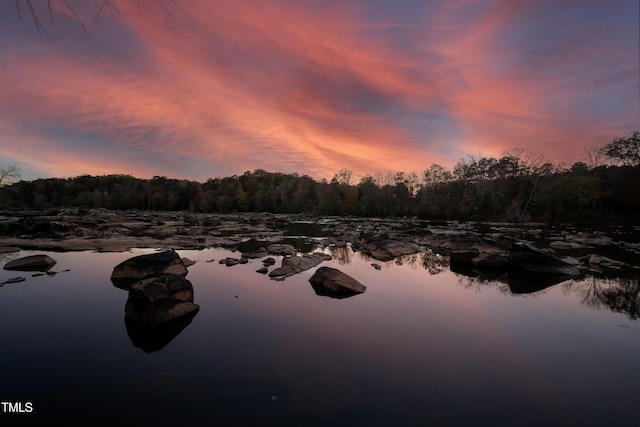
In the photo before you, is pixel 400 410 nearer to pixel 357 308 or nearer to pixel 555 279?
pixel 357 308

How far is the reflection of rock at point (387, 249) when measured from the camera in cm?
2167

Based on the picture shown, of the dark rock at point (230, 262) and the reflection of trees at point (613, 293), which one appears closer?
the reflection of trees at point (613, 293)

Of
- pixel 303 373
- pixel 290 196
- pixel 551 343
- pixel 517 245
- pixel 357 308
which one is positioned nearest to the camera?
pixel 303 373

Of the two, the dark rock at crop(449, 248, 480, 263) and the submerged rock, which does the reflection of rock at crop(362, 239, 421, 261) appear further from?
the submerged rock

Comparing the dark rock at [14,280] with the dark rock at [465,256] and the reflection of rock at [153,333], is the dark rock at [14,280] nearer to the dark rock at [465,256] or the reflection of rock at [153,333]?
the reflection of rock at [153,333]

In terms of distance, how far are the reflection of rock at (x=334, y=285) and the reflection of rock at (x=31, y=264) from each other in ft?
45.0

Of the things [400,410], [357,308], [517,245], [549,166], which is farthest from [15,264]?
[549,166]

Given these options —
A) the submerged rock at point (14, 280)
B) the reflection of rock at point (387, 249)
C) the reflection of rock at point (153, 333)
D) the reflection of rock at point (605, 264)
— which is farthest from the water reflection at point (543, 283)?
the submerged rock at point (14, 280)

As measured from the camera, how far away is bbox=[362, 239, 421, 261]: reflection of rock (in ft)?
71.1

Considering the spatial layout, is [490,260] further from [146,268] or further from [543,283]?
[146,268]

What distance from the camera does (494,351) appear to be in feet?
25.2

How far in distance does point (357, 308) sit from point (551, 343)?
5.58 meters

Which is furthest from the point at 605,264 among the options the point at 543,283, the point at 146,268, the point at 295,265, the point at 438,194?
the point at 438,194

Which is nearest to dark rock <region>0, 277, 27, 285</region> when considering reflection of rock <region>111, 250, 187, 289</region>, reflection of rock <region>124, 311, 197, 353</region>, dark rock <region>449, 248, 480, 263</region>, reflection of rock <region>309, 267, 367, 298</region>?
reflection of rock <region>111, 250, 187, 289</region>
